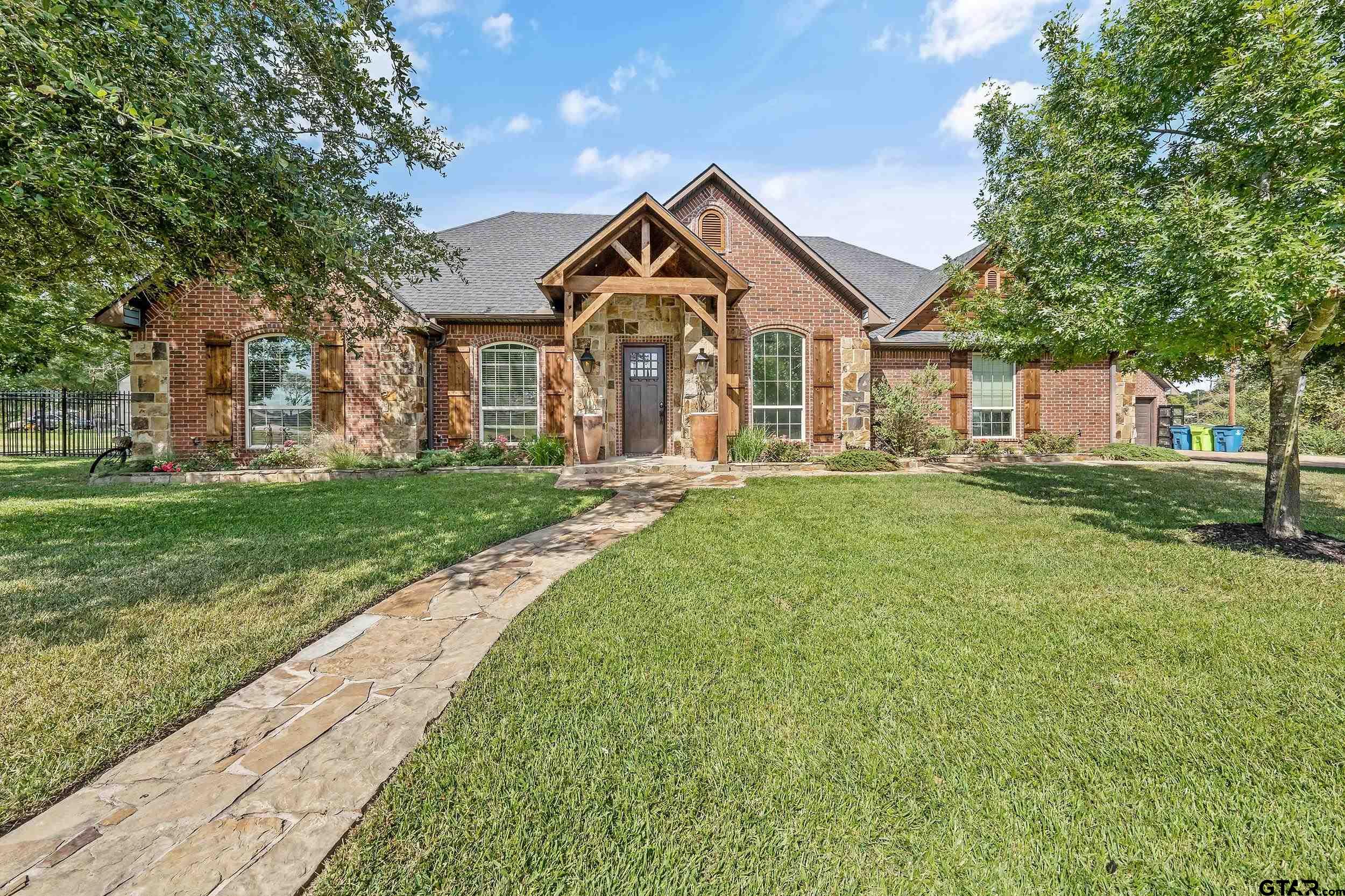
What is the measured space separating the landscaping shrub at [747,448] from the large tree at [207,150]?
648 cm

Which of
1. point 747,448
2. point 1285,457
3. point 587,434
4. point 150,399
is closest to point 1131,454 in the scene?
point 1285,457

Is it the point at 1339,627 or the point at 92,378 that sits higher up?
the point at 92,378

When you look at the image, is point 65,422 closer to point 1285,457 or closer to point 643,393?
point 643,393

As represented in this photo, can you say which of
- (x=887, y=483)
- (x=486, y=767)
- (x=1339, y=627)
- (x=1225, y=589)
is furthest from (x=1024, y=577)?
(x=887, y=483)

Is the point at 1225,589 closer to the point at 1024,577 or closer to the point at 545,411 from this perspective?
the point at 1024,577

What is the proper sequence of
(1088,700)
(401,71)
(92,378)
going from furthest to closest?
(92,378)
(401,71)
(1088,700)

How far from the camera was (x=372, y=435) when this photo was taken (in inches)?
434

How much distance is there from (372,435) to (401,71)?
7.28 metres

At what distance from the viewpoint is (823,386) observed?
39.5 feet

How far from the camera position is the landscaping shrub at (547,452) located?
10.7m

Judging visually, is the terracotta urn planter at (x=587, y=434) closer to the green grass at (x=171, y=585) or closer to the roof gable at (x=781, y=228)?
the green grass at (x=171, y=585)

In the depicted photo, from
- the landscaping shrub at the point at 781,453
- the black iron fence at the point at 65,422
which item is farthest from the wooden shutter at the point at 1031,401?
the black iron fence at the point at 65,422

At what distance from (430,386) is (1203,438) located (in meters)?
24.7

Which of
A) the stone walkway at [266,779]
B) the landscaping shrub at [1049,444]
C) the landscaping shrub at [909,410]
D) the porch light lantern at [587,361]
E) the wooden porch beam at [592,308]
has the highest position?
the wooden porch beam at [592,308]
